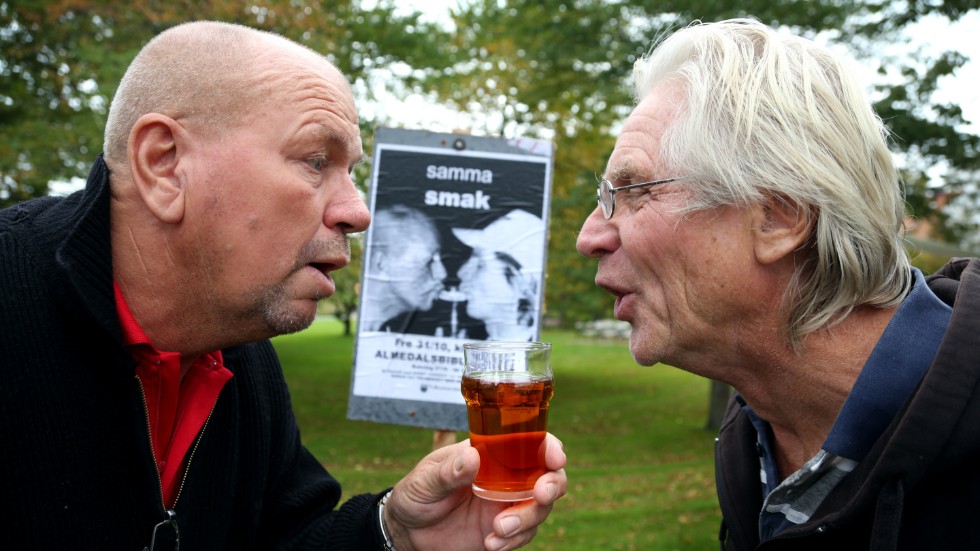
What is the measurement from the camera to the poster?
4.62 metres

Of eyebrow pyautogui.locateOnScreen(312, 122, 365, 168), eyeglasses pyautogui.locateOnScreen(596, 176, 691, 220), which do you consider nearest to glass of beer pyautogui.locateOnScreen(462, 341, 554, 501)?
eyeglasses pyautogui.locateOnScreen(596, 176, 691, 220)

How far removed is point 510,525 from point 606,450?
486 inches

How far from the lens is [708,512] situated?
9164 millimetres

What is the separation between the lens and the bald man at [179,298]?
208 centimetres

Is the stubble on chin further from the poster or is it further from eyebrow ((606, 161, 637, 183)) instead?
the poster

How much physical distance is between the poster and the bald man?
1975 mm

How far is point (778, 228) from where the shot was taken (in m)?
2.37

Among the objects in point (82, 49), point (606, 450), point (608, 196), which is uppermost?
point (82, 49)

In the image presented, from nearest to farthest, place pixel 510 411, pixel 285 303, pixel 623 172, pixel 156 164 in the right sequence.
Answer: pixel 510 411 → pixel 156 164 → pixel 285 303 → pixel 623 172

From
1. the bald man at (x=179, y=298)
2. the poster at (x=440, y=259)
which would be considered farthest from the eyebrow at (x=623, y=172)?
the poster at (x=440, y=259)

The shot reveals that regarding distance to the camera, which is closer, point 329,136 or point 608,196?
point 329,136

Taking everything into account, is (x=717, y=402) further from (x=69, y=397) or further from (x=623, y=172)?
(x=69, y=397)

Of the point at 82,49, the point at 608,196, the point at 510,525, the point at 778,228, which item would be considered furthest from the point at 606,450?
the point at 510,525

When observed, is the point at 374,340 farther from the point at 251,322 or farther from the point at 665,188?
the point at 665,188
